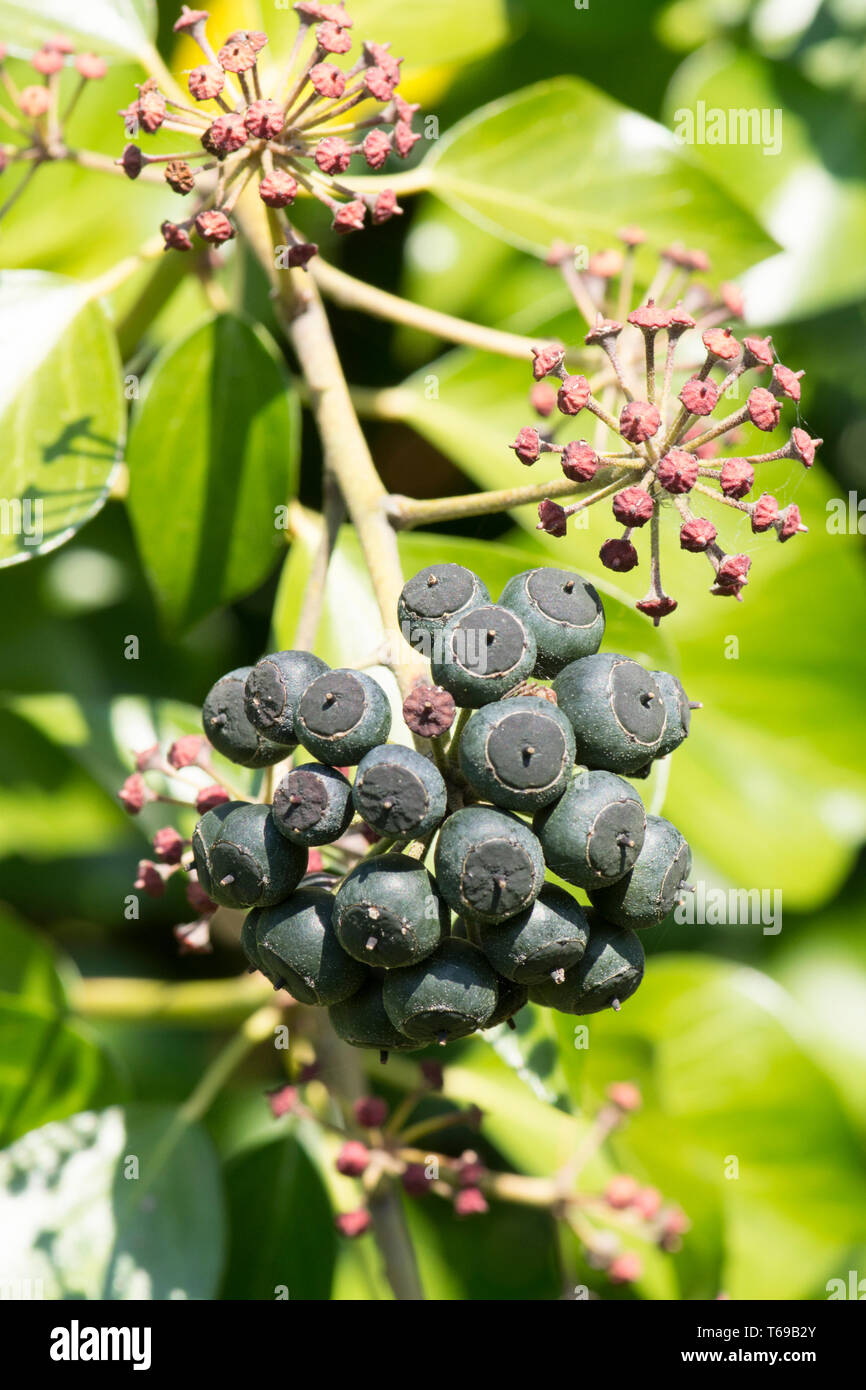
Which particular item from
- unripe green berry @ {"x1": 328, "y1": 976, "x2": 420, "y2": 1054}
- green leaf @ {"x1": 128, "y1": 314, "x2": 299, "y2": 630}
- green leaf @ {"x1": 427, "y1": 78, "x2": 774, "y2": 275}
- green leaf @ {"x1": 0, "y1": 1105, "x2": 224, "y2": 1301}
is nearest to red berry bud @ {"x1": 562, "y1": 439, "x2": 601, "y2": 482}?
unripe green berry @ {"x1": 328, "y1": 976, "x2": 420, "y2": 1054}

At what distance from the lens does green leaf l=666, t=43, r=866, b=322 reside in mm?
1940

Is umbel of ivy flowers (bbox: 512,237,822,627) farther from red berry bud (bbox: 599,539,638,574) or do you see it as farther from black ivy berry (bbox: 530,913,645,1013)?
black ivy berry (bbox: 530,913,645,1013)

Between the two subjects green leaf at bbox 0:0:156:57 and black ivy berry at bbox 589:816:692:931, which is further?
green leaf at bbox 0:0:156:57

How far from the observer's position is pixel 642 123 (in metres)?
1.71

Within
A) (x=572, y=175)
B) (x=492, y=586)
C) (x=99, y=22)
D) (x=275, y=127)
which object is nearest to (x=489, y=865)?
(x=492, y=586)

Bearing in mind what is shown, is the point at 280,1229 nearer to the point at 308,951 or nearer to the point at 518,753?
the point at 308,951

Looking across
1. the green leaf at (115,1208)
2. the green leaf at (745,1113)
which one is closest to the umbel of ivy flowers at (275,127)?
the green leaf at (115,1208)

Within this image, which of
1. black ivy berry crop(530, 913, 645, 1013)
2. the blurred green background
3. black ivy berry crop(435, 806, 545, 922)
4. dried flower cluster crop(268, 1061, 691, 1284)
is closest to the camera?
black ivy berry crop(435, 806, 545, 922)

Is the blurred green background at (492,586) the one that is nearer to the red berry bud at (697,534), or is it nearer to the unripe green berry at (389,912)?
the red berry bud at (697,534)

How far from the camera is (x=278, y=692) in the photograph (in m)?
1.07

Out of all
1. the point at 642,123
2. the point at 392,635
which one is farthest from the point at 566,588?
the point at 642,123

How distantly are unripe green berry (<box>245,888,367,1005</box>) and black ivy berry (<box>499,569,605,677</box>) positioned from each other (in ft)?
0.96

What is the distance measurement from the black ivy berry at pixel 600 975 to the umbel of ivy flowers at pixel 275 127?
708mm

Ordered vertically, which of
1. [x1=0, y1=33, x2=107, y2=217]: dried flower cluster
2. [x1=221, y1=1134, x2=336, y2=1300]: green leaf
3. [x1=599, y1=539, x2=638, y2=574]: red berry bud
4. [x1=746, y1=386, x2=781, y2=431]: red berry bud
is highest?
[x1=0, y1=33, x2=107, y2=217]: dried flower cluster
